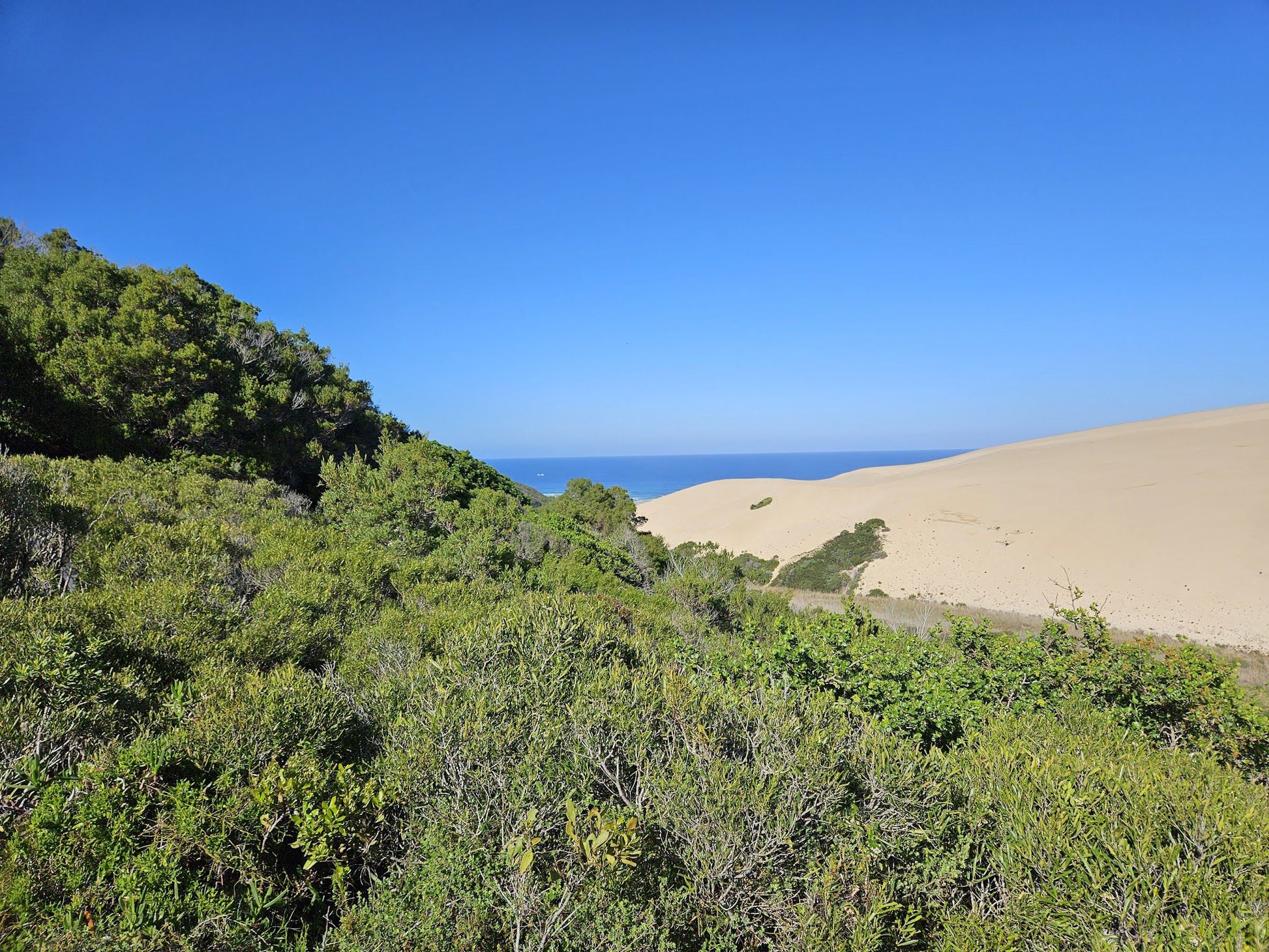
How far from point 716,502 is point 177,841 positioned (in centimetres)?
5569

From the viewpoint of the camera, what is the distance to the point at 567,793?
12.6ft

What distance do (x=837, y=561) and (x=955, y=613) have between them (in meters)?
10.5

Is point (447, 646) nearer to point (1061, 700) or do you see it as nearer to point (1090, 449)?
point (1061, 700)

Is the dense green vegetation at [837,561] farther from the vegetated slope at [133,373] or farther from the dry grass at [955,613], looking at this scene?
the vegetated slope at [133,373]

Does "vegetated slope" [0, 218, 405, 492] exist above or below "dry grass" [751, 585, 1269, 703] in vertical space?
above

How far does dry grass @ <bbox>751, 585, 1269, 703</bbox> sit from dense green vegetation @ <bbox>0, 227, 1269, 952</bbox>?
813 centimetres

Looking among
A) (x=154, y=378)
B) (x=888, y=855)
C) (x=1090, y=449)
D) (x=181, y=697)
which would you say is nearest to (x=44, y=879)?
(x=181, y=697)

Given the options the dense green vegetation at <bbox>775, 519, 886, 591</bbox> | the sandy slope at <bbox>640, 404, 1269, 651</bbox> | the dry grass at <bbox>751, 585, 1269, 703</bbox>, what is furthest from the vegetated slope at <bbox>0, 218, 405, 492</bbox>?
the sandy slope at <bbox>640, 404, 1269, 651</bbox>

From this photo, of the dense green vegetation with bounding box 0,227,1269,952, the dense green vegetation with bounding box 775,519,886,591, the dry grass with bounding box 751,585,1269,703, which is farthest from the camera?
the dense green vegetation with bounding box 775,519,886,591

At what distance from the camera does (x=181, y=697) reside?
4.49m

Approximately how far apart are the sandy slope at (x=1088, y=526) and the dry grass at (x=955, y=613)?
6.35 ft

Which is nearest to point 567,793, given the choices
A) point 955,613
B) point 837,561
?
point 955,613

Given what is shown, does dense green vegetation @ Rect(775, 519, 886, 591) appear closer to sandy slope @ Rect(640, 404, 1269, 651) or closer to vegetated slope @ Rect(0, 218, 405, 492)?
Result: sandy slope @ Rect(640, 404, 1269, 651)

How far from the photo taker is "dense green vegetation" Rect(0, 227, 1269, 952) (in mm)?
3107
